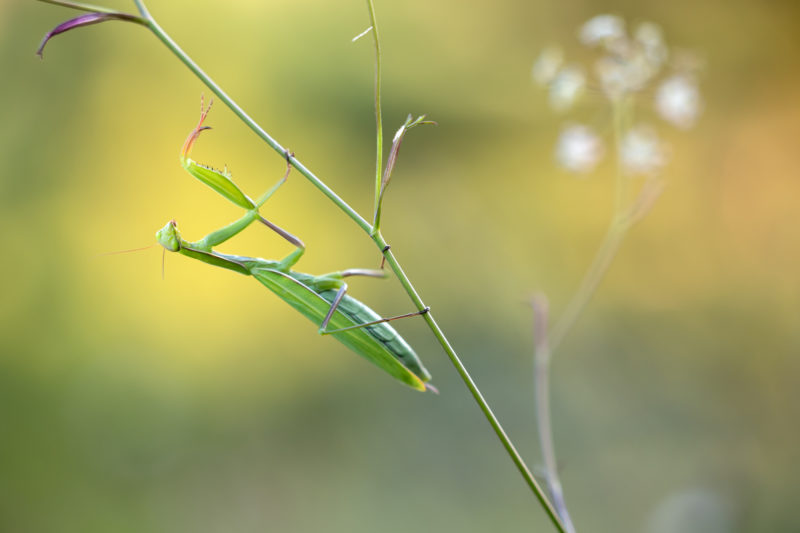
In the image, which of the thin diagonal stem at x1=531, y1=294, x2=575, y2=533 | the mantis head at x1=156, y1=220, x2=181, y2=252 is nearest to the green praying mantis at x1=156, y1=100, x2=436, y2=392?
the mantis head at x1=156, y1=220, x2=181, y2=252

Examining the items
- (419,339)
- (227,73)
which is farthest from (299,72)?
(419,339)

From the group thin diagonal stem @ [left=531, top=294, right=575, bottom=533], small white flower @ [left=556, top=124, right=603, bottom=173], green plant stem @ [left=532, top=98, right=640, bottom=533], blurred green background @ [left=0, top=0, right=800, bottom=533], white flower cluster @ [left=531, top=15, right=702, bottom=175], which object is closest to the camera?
thin diagonal stem @ [left=531, top=294, right=575, bottom=533]

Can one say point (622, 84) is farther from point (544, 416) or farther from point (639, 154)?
point (544, 416)

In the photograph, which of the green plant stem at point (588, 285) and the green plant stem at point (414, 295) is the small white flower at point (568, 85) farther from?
the green plant stem at point (414, 295)

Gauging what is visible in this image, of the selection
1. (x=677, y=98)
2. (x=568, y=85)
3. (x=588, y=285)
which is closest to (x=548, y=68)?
(x=568, y=85)

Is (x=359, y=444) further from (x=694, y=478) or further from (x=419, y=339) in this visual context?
(x=694, y=478)

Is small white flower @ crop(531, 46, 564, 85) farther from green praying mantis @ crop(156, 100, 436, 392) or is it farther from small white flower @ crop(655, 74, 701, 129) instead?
green praying mantis @ crop(156, 100, 436, 392)

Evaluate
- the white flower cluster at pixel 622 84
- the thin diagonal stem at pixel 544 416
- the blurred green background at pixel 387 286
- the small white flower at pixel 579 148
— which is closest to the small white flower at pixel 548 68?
the white flower cluster at pixel 622 84
